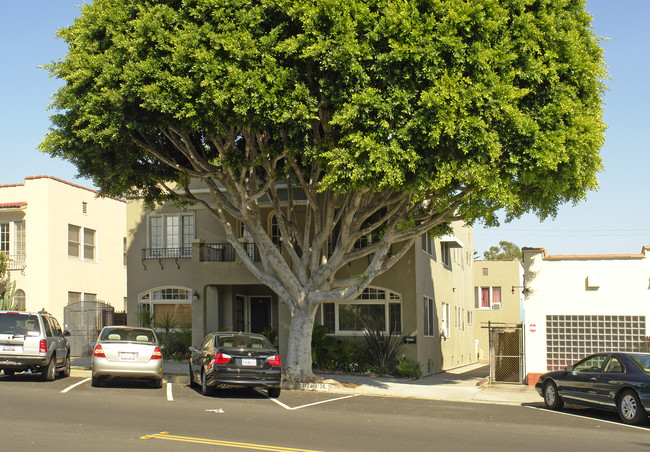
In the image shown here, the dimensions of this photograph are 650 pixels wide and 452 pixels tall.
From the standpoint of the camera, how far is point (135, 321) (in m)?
27.1

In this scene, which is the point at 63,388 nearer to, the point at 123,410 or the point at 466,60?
the point at 123,410

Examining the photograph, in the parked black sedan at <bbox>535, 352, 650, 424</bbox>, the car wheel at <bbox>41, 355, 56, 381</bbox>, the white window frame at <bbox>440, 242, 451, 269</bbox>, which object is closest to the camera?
Answer: the parked black sedan at <bbox>535, 352, 650, 424</bbox>

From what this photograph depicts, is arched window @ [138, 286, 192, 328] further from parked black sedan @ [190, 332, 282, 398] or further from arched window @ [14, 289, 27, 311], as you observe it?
parked black sedan @ [190, 332, 282, 398]

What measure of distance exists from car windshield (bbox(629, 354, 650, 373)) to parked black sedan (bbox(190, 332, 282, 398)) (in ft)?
23.6

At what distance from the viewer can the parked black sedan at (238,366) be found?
15711mm

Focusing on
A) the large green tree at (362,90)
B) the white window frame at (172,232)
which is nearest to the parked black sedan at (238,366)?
the large green tree at (362,90)

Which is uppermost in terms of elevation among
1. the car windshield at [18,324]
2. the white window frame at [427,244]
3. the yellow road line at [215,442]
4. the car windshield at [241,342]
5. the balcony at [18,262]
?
the white window frame at [427,244]

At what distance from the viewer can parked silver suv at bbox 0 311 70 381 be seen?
689 inches

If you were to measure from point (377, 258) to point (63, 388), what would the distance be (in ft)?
26.5

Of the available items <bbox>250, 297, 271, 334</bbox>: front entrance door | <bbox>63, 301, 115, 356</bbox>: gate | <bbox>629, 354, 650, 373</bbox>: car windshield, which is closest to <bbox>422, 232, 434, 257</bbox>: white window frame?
<bbox>250, 297, 271, 334</bbox>: front entrance door

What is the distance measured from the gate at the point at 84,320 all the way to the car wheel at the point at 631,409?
20.9m

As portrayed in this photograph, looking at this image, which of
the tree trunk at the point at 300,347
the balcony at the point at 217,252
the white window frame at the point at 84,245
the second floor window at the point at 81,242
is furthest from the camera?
the white window frame at the point at 84,245

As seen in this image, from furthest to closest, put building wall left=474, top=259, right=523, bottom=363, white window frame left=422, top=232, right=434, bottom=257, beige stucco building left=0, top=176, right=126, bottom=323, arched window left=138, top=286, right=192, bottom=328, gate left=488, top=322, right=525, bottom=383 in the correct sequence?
building wall left=474, top=259, right=523, bottom=363, beige stucco building left=0, top=176, right=126, bottom=323, arched window left=138, top=286, right=192, bottom=328, white window frame left=422, top=232, right=434, bottom=257, gate left=488, top=322, right=525, bottom=383

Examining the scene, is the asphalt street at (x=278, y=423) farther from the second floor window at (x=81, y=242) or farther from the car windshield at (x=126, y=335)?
the second floor window at (x=81, y=242)
